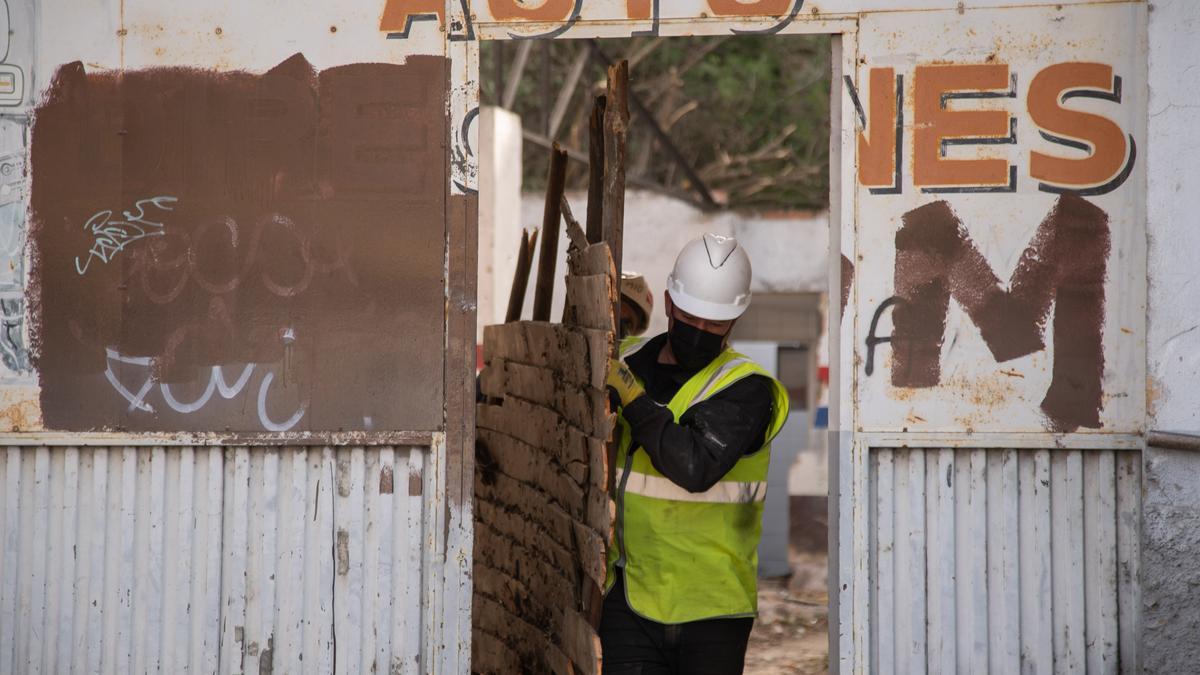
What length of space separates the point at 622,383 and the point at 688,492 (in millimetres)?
472

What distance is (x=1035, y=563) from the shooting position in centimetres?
485

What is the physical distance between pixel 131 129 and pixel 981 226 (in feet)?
11.2

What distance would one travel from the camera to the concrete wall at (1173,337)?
4617 millimetres

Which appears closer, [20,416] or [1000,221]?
[1000,221]

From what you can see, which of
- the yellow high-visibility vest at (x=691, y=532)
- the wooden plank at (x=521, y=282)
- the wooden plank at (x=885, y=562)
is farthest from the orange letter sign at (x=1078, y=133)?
the wooden plank at (x=521, y=282)

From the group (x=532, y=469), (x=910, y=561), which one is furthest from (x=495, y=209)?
(x=910, y=561)

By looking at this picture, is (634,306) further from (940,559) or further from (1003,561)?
(1003,561)

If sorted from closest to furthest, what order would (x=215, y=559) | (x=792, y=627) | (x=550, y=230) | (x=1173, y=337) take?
(x=1173, y=337) → (x=215, y=559) → (x=550, y=230) → (x=792, y=627)

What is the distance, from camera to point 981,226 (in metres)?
4.84

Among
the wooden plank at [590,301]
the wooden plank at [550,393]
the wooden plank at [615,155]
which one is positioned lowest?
the wooden plank at [550,393]

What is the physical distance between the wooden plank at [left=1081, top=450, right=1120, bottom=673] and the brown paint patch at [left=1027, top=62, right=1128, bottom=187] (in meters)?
1.08

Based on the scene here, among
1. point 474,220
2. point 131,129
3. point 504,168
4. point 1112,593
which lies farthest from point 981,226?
point 504,168

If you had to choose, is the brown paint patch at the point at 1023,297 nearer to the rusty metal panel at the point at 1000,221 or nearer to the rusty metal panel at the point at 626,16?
the rusty metal panel at the point at 1000,221

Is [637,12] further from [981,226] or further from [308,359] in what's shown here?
[308,359]
